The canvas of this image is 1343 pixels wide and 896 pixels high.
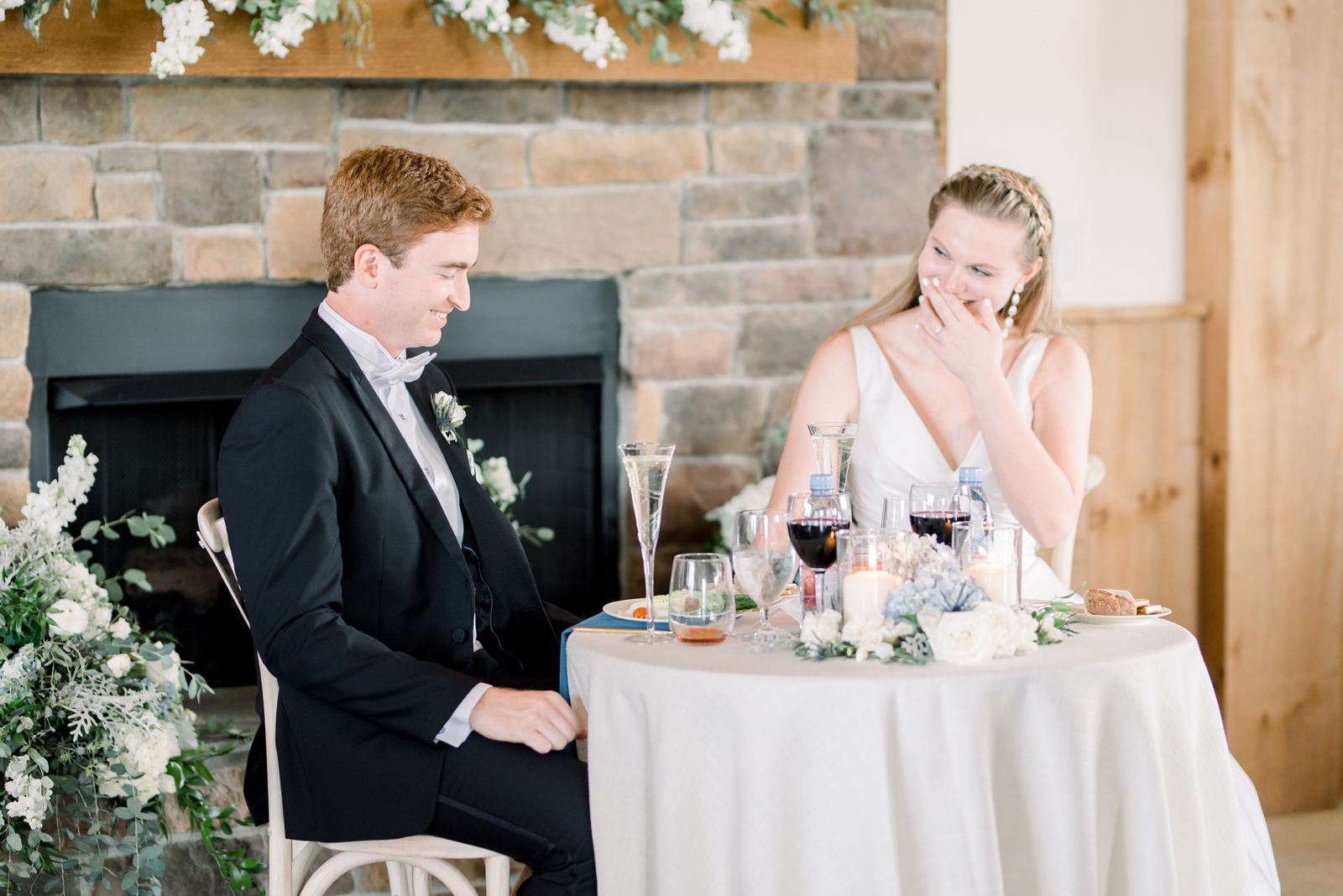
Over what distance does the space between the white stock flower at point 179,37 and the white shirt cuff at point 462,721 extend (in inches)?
54.6

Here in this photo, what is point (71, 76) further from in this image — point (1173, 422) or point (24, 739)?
point (1173, 422)

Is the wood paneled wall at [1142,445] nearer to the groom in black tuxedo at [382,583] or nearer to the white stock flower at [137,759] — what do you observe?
the groom in black tuxedo at [382,583]


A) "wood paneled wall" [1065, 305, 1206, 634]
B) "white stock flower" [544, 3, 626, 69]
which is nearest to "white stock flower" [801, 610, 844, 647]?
"white stock flower" [544, 3, 626, 69]

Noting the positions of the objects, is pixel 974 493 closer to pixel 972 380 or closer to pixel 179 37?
pixel 972 380

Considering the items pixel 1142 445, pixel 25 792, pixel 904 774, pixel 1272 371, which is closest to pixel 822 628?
pixel 904 774

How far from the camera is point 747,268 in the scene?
9.41 feet

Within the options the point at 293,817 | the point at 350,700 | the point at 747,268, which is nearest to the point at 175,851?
the point at 293,817

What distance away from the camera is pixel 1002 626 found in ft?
4.66

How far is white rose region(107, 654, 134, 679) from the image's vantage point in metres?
2.11

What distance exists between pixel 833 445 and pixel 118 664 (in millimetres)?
1258

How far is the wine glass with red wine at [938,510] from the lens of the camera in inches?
65.9

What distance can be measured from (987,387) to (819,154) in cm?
95

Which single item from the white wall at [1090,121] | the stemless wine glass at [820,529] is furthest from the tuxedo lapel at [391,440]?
the white wall at [1090,121]

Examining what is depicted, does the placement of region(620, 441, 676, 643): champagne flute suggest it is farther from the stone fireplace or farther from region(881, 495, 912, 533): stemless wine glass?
the stone fireplace
